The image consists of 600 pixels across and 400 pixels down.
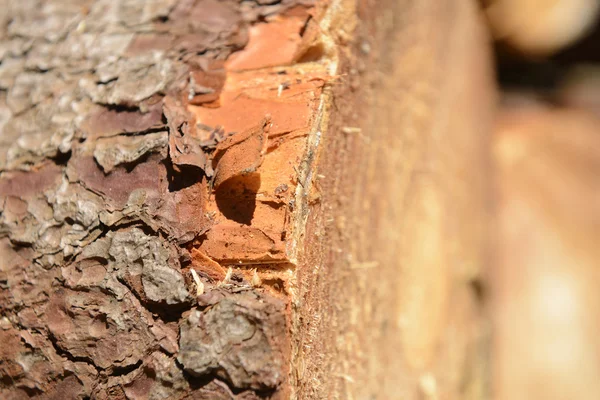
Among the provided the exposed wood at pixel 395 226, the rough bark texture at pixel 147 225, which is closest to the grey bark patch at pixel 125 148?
the rough bark texture at pixel 147 225

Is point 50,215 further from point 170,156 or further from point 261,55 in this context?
point 261,55

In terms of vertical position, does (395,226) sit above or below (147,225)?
below

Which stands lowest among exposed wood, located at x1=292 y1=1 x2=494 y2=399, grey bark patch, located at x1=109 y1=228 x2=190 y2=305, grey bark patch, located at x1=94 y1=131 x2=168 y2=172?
exposed wood, located at x1=292 y1=1 x2=494 y2=399

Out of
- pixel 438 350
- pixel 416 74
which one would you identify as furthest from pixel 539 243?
pixel 416 74

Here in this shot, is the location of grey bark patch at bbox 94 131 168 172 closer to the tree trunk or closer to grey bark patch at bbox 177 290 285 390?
the tree trunk

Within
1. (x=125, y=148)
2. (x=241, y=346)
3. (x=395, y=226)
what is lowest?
(x=395, y=226)

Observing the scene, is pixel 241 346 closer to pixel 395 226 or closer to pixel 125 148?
pixel 125 148

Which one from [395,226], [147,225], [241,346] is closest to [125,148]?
[147,225]

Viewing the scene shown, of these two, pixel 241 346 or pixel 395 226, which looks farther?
pixel 395 226

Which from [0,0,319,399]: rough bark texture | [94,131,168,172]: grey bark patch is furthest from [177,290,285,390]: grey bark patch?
[94,131,168,172]: grey bark patch
